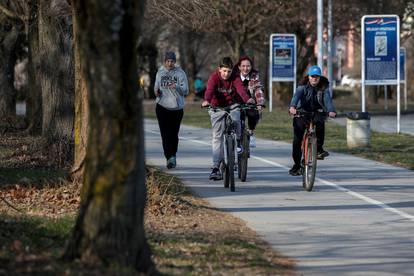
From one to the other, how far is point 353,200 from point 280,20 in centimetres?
3467

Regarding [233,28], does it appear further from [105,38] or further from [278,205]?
[105,38]

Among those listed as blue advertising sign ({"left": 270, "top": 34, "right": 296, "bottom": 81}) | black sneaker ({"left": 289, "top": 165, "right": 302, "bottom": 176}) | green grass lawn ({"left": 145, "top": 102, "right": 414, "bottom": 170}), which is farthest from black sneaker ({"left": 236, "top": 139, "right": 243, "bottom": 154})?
blue advertising sign ({"left": 270, "top": 34, "right": 296, "bottom": 81})

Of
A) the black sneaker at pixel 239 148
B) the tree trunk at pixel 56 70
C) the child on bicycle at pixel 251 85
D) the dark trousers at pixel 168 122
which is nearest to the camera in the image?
the black sneaker at pixel 239 148

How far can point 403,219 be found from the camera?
12031 mm

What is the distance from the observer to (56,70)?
18547 millimetres

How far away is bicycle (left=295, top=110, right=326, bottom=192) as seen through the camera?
14.6 metres

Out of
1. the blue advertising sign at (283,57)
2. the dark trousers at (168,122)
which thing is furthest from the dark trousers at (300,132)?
the blue advertising sign at (283,57)

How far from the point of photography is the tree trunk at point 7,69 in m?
28.6

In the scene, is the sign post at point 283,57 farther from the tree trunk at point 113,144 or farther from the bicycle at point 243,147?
the tree trunk at point 113,144

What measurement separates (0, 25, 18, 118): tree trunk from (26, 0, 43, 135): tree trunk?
90.0 inches

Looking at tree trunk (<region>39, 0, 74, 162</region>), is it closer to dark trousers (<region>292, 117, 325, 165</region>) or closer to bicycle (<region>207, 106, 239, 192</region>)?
bicycle (<region>207, 106, 239, 192</region>)

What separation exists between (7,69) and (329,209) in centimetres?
1939

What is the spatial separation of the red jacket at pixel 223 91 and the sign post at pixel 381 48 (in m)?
10.8

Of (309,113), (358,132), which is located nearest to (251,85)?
(309,113)
